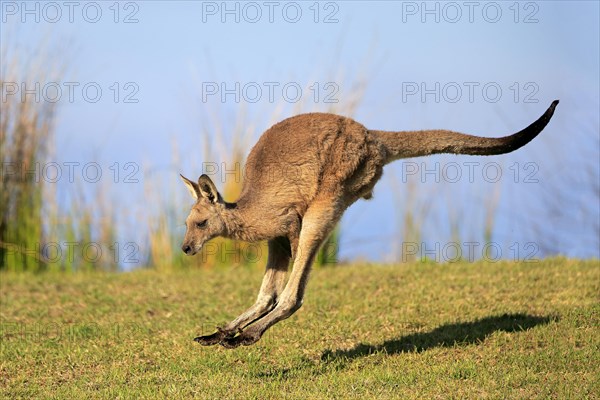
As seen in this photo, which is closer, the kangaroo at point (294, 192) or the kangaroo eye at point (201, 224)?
the kangaroo at point (294, 192)

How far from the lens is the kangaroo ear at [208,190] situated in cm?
778

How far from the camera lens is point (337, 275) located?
12.3 metres

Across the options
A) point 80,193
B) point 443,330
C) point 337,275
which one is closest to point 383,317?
point 443,330

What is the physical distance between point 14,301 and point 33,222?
2.60 m

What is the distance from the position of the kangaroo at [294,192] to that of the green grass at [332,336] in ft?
2.56

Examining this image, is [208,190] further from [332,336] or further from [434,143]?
[332,336]

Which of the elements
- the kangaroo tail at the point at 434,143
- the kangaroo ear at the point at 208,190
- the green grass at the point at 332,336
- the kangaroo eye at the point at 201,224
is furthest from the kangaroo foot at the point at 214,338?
the kangaroo tail at the point at 434,143

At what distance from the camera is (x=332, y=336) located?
30.2 feet

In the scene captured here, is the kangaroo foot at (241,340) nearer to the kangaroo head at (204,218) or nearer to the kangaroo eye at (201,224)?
the kangaroo head at (204,218)

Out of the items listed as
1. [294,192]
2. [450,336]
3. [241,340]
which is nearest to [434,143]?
[294,192]

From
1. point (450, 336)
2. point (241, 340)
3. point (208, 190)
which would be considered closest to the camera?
point (241, 340)

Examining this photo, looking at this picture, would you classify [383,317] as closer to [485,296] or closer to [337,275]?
[485,296]

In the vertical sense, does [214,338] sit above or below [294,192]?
below

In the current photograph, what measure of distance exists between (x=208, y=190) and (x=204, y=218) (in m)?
0.26
